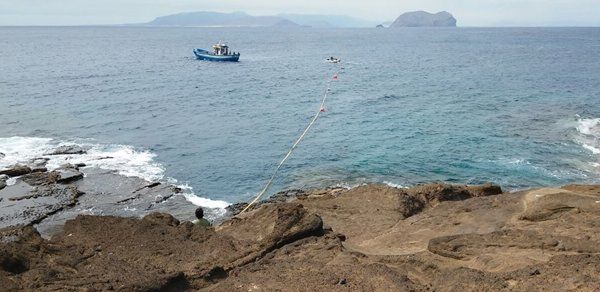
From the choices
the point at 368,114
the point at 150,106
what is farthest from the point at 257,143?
the point at 150,106

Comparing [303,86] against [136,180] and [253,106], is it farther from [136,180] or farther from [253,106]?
[136,180]

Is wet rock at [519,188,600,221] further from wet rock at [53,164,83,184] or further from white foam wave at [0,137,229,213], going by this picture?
wet rock at [53,164,83,184]

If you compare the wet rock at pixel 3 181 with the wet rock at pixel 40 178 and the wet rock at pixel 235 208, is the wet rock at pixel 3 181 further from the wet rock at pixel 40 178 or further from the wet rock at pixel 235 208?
the wet rock at pixel 235 208

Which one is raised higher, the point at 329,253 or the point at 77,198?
the point at 329,253

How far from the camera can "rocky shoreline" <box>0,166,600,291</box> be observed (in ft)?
35.0

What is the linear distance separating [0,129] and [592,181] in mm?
47836

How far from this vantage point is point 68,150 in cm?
3862

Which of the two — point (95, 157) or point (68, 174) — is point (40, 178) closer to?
point (68, 174)

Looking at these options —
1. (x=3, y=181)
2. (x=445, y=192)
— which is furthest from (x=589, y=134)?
(x=3, y=181)

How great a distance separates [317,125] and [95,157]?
20.0 metres

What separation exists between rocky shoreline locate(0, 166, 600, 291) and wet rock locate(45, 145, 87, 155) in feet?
66.7

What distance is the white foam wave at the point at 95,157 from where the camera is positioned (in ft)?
113

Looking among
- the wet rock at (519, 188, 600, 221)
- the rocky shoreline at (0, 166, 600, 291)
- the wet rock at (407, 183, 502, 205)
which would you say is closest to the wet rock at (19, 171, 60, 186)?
the rocky shoreline at (0, 166, 600, 291)

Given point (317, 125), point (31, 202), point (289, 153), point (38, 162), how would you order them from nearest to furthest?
point (31, 202)
point (38, 162)
point (289, 153)
point (317, 125)
